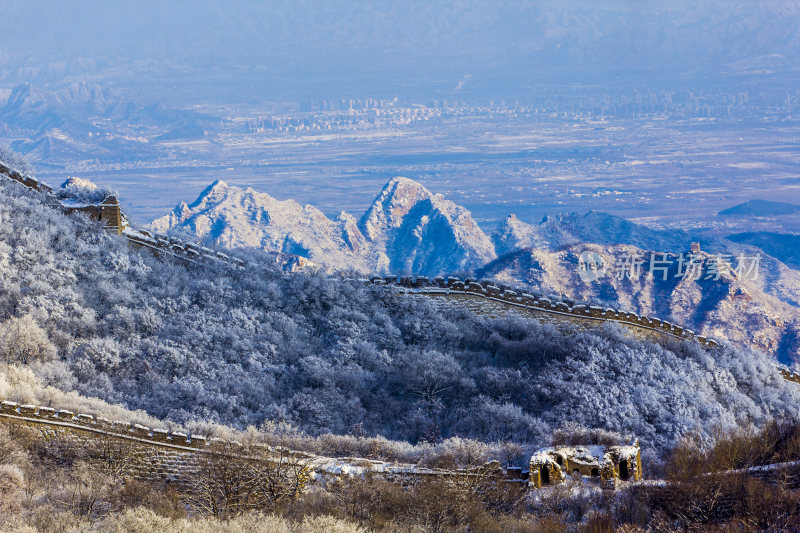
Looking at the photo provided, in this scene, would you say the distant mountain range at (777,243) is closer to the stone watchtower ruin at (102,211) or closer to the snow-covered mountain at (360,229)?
the snow-covered mountain at (360,229)

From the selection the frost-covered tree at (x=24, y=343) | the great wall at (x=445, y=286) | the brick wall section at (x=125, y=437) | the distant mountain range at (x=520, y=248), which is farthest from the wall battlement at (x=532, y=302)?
the distant mountain range at (x=520, y=248)

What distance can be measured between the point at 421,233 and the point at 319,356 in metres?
84.8

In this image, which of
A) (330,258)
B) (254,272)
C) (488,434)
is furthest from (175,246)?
(330,258)

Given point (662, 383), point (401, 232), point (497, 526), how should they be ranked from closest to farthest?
point (497, 526) < point (662, 383) < point (401, 232)

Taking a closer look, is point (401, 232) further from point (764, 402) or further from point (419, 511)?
point (419, 511)

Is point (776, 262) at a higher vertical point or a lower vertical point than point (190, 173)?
lower

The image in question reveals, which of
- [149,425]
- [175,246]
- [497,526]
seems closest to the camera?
[497,526]

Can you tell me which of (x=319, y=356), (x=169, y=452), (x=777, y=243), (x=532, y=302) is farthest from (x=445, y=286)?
(x=777, y=243)

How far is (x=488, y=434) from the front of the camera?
24969 mm

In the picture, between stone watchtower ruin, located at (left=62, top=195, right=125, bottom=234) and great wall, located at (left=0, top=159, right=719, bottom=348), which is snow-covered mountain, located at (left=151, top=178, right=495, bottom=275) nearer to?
great wall, located at (left=0, top=159, right=719, bottom=348)

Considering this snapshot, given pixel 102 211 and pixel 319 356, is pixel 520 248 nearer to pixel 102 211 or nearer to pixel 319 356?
pixel 102 211

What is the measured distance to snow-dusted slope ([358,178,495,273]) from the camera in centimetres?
10381

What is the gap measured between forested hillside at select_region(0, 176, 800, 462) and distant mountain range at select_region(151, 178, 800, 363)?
4288cm

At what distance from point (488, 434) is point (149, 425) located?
8664mm
